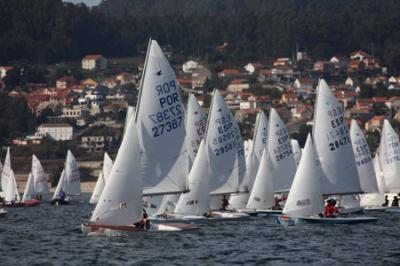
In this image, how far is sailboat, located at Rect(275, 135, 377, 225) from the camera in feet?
194

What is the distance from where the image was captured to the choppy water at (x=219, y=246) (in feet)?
152

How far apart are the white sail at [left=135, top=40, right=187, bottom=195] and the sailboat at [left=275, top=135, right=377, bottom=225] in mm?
6608

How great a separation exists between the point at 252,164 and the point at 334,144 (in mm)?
12940

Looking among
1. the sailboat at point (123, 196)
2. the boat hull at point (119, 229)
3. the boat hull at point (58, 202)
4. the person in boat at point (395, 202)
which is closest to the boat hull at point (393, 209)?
the person in boat at point (395, 202)

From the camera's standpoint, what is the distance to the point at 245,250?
165ft

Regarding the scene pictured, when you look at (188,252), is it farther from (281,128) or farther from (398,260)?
(281,128)

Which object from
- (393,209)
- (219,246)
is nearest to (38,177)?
(393,209)

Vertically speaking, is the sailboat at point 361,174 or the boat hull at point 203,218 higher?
the sailboat at point 361,174

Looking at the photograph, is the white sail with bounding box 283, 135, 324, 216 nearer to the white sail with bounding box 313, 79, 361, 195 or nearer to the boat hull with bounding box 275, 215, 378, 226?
the boat hull with bounding box 275, 215, 378, 226

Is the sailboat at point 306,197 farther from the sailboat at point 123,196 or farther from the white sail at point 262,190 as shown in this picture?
the white sail at point 262,190

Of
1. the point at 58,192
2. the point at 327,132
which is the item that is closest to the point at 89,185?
the point at 58,192

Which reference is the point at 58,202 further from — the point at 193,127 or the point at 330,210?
the point at 330,210

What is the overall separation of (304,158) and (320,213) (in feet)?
8.49

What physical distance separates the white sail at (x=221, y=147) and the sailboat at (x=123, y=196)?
16.8 m
